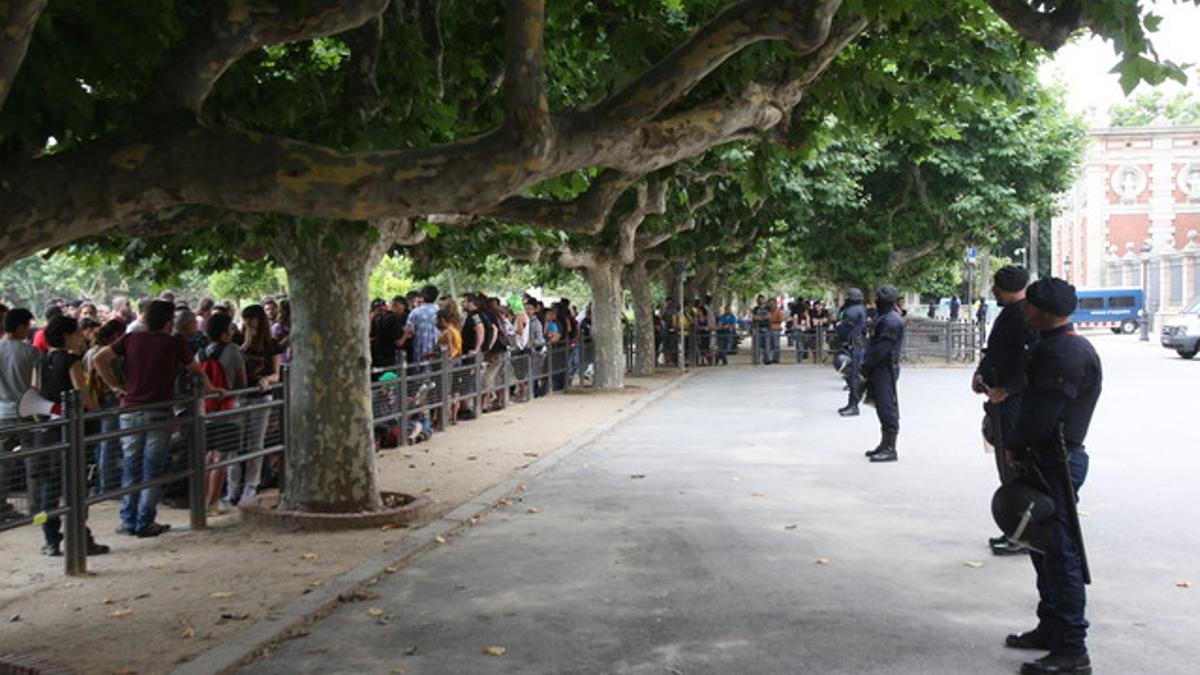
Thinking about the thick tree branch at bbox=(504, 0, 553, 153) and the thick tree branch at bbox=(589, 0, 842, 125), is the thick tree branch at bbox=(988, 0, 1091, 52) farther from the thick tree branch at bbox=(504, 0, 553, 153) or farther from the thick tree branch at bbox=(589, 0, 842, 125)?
the thick tree branch at bbox=(504, 0, 553, 153)

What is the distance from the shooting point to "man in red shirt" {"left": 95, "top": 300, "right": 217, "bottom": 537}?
813cm

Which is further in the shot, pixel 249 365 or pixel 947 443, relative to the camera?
pixel 947 443

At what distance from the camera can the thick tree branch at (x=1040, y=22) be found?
19.8 ft

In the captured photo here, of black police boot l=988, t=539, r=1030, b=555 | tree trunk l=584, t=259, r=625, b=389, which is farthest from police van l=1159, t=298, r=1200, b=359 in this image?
black police boot l=988, t=539, r=1030, b=555

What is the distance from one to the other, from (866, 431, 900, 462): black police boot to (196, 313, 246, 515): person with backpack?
254 inches

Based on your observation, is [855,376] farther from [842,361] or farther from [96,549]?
[96,549]

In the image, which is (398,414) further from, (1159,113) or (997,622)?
(1159,113)

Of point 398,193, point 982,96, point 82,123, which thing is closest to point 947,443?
point 982,96

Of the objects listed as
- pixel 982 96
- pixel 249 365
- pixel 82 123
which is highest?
pixel 982 96

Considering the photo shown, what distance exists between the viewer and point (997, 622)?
5.87m

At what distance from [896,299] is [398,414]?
582cm

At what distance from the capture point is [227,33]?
17.4 feet

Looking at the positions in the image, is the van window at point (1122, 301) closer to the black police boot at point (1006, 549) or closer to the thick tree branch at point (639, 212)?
the thick tree branch at point (639, 212)

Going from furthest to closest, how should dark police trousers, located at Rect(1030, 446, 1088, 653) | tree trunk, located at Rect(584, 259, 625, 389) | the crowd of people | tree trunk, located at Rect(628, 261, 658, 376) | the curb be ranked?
tree trunk, located at Rect(628, 261, 658, 376), tree trunk, located at Rect(584, 259, 625, 389), the crowd of people, the curb, dark police trousers, located at Rect(1030, 446, 1088, 653)
